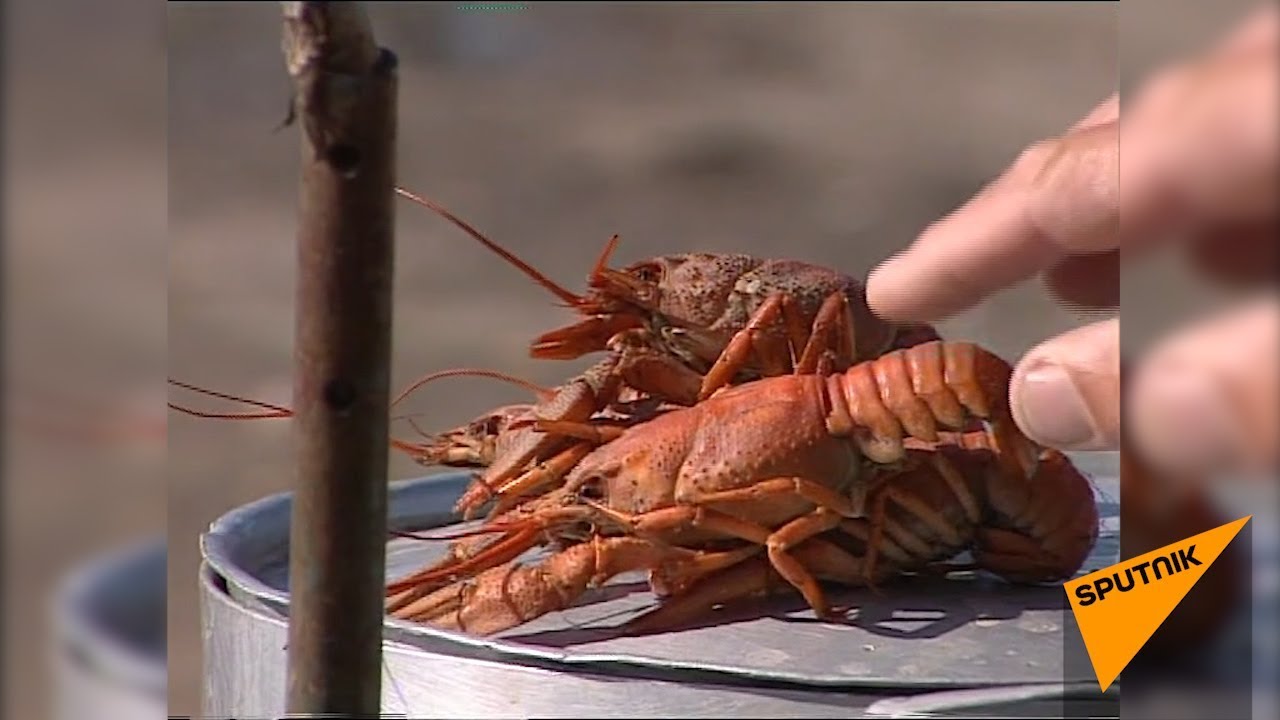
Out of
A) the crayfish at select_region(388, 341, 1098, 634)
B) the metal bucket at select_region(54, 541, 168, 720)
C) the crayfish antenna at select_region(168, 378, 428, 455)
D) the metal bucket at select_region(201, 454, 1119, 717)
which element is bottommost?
the metal bucket at select_region(54, 541, 168, 720)

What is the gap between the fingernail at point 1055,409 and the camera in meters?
0.49

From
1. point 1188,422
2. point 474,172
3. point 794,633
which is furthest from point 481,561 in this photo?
point 1188,422

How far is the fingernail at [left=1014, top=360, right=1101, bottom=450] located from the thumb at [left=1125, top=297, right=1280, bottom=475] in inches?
6.3

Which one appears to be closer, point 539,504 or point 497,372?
point 539,504

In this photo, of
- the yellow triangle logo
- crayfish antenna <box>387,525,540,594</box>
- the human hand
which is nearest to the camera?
the human hand

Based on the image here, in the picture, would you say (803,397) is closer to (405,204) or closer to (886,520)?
(886,520)

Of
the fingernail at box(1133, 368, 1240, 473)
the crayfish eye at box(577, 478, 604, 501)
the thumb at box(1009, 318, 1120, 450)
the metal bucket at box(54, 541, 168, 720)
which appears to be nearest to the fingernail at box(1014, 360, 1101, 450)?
the thumb at box(1009, 318, 1120, 450)

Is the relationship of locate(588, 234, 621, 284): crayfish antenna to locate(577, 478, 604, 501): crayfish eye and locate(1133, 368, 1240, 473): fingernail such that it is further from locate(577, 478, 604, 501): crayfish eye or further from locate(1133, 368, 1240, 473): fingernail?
locate(1133, 368, 1240, 473): fingernail

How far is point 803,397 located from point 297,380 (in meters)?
0.40

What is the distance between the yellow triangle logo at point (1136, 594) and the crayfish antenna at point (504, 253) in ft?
1.15

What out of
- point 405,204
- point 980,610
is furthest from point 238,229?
point 980,610

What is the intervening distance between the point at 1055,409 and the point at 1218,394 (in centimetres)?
23

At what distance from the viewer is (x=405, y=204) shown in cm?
66

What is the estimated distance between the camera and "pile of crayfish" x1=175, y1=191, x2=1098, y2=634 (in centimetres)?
71
